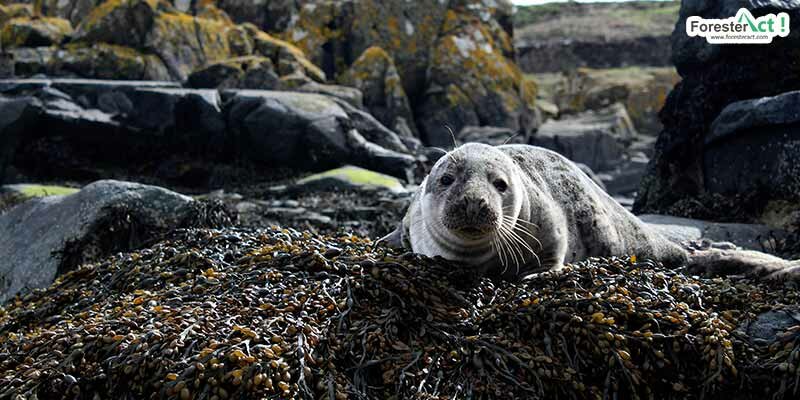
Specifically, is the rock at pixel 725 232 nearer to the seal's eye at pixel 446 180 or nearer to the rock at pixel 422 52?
the seal's eye at pixel 446 180

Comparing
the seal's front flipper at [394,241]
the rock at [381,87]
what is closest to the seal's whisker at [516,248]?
the seal's front flipper at [394,241]

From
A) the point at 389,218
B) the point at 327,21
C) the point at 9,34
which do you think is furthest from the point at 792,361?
the point at 327,21

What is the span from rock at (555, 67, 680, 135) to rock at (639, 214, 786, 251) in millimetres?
24652

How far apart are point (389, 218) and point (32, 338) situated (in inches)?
283

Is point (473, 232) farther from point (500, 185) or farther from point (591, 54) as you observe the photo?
point (591, 54)

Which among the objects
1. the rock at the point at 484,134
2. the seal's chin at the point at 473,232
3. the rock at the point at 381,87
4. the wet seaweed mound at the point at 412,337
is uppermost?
the seal's chin at the point at 473,232

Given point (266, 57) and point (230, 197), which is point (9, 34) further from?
point (230, 197)

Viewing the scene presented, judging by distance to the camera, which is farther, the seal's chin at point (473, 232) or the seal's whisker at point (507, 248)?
the seal's whisker at point (507, 248)

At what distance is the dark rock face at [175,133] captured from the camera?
46.3 feet

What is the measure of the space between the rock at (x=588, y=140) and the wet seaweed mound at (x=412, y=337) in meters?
20.6

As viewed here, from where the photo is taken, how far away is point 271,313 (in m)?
4.47

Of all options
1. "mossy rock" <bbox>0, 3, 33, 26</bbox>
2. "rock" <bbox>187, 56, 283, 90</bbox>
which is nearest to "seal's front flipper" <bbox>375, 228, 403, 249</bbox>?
"rock" <bbox>187, 56, 283, 90</bbox>

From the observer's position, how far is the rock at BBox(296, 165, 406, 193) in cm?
1303

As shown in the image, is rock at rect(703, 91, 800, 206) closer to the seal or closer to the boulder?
the seal
